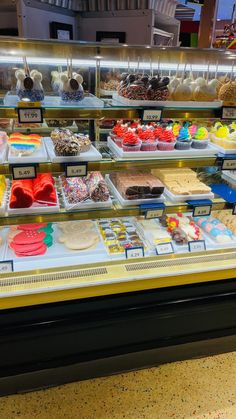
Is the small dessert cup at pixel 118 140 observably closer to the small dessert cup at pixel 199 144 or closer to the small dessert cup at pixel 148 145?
the small dessert cup at pixel 148 145

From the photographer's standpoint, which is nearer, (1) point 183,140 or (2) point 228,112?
(2) point 228,112

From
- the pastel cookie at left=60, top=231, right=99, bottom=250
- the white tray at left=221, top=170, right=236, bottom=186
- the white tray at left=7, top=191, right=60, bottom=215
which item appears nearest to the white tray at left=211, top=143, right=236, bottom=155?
the white tray at left=221, top=170, right=236, bottom=186

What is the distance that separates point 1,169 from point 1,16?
5.52 ft

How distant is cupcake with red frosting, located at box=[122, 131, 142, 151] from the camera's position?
1.98m

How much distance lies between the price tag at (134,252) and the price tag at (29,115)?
39.8 inches

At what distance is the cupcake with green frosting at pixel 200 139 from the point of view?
216 centimetres

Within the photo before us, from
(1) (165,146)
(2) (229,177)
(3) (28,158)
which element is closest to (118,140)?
(1) (165,146)

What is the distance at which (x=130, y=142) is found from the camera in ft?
6.51

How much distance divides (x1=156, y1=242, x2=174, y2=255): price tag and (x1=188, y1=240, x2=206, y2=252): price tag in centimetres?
14

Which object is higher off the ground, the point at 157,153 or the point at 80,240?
the point at 157,153

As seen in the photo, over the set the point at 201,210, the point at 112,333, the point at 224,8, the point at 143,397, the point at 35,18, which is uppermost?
the point at 224,8

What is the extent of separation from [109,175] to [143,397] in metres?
1.56

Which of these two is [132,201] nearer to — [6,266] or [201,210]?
[201,210]

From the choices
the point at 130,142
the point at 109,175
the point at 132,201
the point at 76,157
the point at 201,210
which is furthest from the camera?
the point at 109,175
